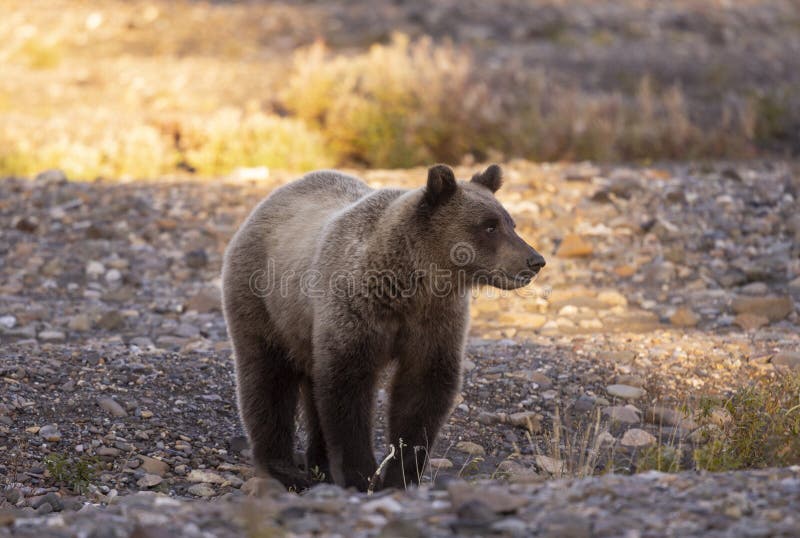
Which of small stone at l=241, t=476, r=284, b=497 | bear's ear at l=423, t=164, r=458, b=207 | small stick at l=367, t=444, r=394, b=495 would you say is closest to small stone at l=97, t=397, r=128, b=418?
small stone at l=241, t=476, r=284, b=497

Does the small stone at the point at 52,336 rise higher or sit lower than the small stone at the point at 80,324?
→ lower

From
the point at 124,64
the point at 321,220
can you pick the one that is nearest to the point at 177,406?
the point at 321,220

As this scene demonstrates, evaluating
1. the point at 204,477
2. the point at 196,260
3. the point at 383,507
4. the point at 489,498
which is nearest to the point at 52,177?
the point at 196,260

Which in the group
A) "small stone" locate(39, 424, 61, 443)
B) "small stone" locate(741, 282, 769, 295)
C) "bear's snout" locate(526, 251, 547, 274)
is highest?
"bear's snout" locate(526, 251, 547, 274)

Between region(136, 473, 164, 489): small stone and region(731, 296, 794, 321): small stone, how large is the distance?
16.5 ft

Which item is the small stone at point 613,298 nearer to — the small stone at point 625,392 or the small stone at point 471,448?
the small stone at point 625,392

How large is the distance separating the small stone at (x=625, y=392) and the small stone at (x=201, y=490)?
2.53m

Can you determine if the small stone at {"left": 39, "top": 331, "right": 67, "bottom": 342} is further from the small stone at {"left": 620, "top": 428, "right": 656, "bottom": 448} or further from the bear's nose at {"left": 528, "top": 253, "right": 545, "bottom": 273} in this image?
the small stone at {"left": 620, "top": 428, "right": 656, "bottom": 448}

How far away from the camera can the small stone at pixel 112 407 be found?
19.4ft

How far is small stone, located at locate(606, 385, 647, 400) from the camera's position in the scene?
6348 millimetres

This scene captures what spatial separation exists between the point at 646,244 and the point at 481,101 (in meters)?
3.68

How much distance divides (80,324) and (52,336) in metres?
0.34

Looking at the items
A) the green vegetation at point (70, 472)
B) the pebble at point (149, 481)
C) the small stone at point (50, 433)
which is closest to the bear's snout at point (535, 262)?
the pebble at point (149, 481)

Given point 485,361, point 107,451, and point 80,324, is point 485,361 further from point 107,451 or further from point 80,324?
point 80,324
